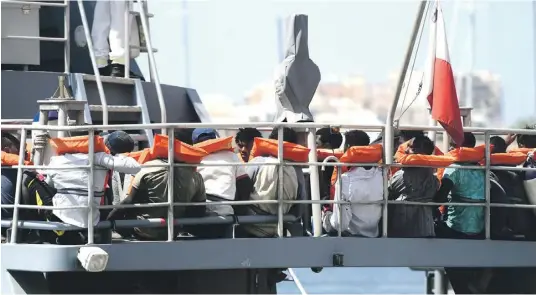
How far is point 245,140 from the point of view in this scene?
1012cm

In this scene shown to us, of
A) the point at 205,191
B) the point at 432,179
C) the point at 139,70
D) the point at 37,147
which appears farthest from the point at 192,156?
the point at 139,70

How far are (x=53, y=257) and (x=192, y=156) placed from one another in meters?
1.28

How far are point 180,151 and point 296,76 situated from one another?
1306mm

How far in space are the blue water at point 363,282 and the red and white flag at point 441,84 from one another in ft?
70.3

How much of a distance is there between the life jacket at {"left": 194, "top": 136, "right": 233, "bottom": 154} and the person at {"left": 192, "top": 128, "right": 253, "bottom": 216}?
31 millimetres

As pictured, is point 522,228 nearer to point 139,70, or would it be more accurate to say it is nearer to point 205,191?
point 205,191

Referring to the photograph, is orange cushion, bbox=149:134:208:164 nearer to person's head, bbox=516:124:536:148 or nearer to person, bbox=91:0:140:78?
person's head, bbox=516:124:536:148

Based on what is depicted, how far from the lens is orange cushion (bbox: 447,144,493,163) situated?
10.0 metres

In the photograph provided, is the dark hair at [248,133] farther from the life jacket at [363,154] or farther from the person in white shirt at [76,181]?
the person in white shirt at [76,181]

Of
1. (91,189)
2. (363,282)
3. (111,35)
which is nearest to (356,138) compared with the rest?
(91,189)

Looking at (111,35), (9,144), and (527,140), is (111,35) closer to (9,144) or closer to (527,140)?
(9,144)

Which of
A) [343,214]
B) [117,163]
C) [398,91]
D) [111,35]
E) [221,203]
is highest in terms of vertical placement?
[111,35]

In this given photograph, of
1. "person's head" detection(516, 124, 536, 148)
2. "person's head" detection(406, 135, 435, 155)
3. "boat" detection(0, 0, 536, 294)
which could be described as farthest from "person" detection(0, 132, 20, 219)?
"person's head" detection(516, 124, 536, 148)

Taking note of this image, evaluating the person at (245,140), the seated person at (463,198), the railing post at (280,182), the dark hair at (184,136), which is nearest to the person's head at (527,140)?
the seated person at (463,198)
